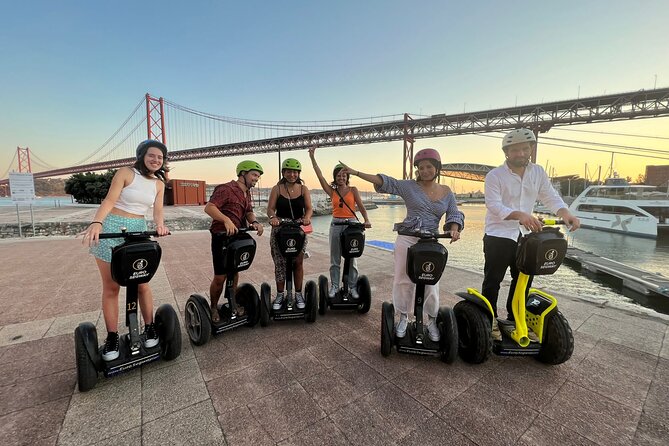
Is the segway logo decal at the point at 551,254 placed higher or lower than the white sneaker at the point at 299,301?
higher

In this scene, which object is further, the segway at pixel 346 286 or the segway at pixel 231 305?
the segway at pixel 346 286

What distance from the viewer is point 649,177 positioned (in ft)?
210

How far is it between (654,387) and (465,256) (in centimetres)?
1122

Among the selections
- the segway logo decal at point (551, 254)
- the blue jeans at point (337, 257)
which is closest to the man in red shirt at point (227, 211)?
the blue jeans at point (337, 257)

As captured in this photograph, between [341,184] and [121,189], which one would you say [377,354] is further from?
[121,189]

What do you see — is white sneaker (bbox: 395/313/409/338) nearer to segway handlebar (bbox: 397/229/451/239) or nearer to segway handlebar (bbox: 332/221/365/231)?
segway handlebar (bbox: 397/229/451/239)

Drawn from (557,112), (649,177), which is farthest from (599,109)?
(649,177)

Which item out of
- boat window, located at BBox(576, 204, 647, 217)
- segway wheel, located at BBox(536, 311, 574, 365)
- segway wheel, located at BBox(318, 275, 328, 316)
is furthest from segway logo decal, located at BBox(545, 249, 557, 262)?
boat window, located at BBox(576, 204, 647, 217)

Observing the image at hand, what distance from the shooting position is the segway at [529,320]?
7.30ft

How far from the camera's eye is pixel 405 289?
2.62 metres

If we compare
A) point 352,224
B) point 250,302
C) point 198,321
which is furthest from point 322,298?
point 198,321

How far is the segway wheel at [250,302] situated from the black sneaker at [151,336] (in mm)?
862

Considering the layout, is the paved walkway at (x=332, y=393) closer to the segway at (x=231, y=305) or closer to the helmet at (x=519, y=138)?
the segway at (x=231, y=305)

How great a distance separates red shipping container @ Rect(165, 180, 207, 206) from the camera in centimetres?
3247
